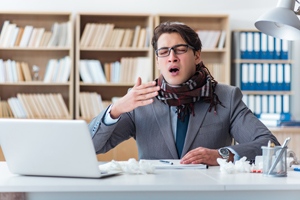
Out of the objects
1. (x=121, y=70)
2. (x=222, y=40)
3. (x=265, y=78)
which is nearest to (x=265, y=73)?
(x=265, y=78)

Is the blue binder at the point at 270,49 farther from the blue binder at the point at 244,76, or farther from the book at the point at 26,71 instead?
the book at the point at 26,71

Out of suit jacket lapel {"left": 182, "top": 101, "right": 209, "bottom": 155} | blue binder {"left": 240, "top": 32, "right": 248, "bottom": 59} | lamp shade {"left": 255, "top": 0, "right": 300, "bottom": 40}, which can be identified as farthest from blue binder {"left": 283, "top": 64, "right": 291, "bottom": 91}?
lamp shade {"left": 255, "top": 0, "right": 300, "bottom": 40}

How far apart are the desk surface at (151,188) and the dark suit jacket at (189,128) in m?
→ 0.90

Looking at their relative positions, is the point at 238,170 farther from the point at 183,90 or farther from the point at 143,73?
the point at 143,73

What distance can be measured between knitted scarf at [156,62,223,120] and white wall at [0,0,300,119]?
3.46 meters

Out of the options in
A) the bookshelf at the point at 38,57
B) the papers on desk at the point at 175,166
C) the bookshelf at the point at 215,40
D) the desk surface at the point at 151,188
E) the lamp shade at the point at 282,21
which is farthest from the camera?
the bookshelf at the point at 215,40

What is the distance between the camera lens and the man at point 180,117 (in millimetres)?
2902

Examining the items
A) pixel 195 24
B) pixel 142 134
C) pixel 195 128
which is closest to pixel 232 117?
pixel 195 128

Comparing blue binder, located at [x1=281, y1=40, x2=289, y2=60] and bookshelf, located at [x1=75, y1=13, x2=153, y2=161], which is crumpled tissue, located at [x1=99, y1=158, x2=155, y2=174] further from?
blue binder, located at [x1=281, y1=40, x2=289, y2=60]

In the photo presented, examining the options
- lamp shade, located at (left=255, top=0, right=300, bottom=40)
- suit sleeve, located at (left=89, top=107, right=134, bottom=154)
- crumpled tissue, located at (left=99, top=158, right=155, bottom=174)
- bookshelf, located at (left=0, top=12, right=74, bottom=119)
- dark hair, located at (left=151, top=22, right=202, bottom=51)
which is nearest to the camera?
crumpled tissue, located at (left=99, top=158, right=155, bottom=174)

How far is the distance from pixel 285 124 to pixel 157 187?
14.3 feet

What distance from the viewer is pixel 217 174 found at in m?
2.17

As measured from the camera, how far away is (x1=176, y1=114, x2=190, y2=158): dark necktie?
9.57 ft

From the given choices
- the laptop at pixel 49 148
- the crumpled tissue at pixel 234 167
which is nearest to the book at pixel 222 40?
the crumpled tissue at pixel 234 167
